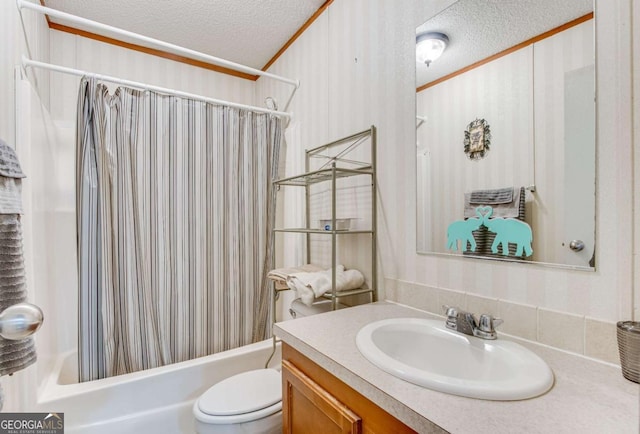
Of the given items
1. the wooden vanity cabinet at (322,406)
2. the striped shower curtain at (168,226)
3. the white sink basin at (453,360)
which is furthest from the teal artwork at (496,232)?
the striped shower curtain at (168,226)

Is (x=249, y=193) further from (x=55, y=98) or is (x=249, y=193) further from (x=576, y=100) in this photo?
(x=576, y=100)

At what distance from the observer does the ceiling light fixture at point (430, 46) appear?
1153 mm

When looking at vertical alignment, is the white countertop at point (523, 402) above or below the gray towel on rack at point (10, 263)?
below

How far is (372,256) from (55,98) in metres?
2.26

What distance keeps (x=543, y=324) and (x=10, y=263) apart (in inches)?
59.6

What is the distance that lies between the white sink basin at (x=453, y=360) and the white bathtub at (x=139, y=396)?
113 centimetres

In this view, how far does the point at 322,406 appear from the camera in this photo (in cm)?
83

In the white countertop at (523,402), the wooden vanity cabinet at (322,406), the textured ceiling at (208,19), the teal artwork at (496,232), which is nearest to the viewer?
the white countertop at (523,402)

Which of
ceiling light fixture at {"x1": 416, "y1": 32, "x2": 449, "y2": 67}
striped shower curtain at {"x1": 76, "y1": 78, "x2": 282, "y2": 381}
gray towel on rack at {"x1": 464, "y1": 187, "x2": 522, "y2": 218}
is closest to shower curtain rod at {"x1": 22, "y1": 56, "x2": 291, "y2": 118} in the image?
striped shower curtain at {"x1": 76, "y1": 78, "x2": 282, "y2": 381}

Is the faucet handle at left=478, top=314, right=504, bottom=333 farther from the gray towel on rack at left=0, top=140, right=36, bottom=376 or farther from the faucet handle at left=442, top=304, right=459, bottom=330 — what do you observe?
the gray towel on rack at left=0, top=140, right=36, bottom=376

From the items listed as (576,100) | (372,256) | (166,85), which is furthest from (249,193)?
(576,100)

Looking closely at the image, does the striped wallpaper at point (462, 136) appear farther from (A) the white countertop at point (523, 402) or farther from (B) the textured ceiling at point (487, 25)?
(A) the white countertop at point (523, 402)

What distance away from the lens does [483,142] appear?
1.04 metres

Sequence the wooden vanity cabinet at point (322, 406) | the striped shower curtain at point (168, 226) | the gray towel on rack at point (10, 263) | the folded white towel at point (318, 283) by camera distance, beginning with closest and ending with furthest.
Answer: the wooden vanity cabinet at point (322, 406) → the gray towel on rack at point (10, 263) → the folded white towel at point (318, 283) → the striped shower curtain at point (168, 226)
